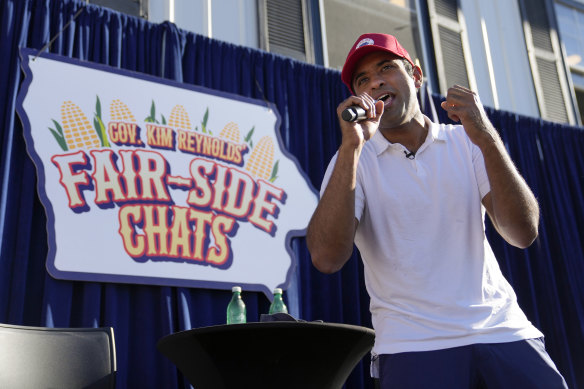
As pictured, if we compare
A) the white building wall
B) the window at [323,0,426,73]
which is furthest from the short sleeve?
the white building wall

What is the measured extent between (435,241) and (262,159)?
253 centimetres

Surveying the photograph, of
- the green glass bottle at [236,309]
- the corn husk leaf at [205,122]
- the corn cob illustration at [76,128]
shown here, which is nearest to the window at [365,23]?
the corn husk leaf at [205,122]

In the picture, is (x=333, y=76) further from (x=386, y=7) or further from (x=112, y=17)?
(x=112, y=17)

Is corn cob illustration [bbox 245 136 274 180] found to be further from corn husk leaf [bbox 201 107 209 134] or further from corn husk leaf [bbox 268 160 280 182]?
corn husk leaf [bbox 201 107 209 134]

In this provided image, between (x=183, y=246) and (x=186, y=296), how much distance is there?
0.26m

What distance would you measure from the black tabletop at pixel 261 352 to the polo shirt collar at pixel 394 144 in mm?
431

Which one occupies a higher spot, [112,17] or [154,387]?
[112,17]

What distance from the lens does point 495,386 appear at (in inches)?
45.3

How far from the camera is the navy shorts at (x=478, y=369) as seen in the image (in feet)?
3.78

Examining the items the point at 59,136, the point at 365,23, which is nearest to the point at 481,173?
the point at 59,136

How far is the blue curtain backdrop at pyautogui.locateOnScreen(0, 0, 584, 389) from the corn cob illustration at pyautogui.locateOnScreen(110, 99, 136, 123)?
0.89 feet

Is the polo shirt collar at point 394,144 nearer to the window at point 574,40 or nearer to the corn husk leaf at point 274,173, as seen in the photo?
the corn husk leaf at point 274,173

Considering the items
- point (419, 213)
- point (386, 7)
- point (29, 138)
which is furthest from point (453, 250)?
point (386, 7)

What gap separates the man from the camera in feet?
3.89
